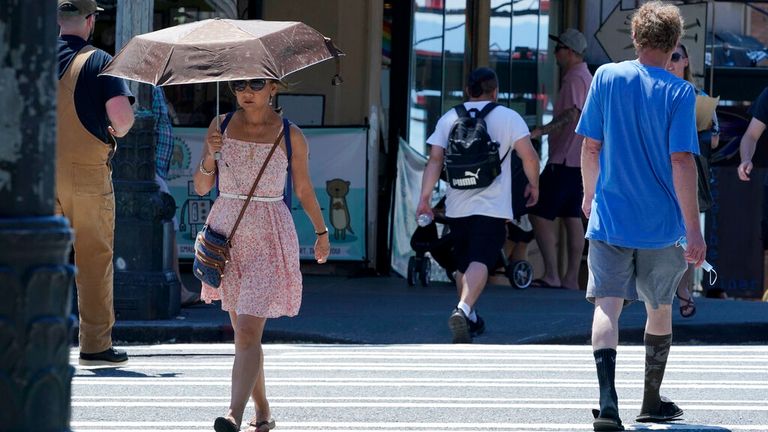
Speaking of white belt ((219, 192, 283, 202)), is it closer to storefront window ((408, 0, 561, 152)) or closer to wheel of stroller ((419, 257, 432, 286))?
wheel of stroller ((419, 257, 432, 286))

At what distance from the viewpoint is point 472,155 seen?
11.5 meters

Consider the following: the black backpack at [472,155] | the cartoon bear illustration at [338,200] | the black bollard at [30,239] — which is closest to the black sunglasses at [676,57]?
the black backpack at [472,155]

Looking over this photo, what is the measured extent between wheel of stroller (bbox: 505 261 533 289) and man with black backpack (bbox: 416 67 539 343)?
3.89 metres

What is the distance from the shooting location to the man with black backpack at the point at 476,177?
11.4 metres

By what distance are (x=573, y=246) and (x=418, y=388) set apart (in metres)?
6.97

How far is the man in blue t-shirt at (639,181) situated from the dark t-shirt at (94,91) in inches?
115

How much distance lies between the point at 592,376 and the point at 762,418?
168cm

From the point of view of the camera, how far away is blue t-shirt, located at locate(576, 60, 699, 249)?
7.45m

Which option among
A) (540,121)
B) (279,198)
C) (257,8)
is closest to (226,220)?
(279,198)

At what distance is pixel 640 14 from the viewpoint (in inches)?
296

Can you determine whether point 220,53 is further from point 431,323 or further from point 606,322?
point 431,323

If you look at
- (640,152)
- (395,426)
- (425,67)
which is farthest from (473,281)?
(425,67)

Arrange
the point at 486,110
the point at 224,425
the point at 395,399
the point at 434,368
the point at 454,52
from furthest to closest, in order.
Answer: the point at 454,52
the point at 486,110
the point at 434,368
the point at 395,399
the point at 224,425

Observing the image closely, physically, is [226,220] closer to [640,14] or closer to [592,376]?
[640,14]
